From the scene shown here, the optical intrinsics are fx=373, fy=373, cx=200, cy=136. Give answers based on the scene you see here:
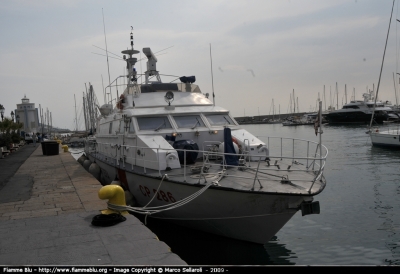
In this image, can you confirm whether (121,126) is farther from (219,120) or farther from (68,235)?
(68,235)

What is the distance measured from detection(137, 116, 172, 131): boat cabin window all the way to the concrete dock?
7.63ft

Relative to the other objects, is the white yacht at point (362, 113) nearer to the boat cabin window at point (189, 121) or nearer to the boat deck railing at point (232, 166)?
the boat deck railing at point (232, 166)

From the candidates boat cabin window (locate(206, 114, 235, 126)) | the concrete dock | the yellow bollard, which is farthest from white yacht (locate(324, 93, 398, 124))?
the yellow bollard

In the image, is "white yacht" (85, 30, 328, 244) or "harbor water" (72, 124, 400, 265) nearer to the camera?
"white yacht" (85, 30, 328, 244)

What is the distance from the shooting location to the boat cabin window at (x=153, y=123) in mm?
10906

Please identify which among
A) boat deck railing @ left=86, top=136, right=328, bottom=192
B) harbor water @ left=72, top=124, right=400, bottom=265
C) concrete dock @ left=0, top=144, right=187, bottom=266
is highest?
boat deck railing @ left=86, top=136, right=328, bottom=192

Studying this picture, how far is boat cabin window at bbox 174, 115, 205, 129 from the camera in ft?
36.7

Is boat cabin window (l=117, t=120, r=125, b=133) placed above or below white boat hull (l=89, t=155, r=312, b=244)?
above

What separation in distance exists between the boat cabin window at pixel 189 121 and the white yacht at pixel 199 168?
0.10ft

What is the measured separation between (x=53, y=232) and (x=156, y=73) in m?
9.95

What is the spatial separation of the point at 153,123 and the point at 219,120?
2.10 meters

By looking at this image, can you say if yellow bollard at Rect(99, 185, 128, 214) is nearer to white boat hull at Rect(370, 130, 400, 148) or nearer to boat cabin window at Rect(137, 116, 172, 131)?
boat cabin window at Rect(137, 116, 172, 131)

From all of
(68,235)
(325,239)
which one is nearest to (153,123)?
(68,235)

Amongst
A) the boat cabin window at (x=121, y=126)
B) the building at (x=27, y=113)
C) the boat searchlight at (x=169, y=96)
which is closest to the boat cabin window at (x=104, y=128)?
the boat cabin window at (x=121, y=126)
